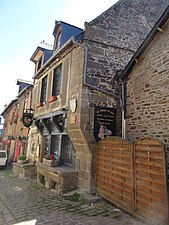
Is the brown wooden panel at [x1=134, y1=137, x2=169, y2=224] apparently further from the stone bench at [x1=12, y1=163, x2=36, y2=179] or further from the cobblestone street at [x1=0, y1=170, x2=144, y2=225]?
the stone bench at [x1=12, y1=163, x2=36, y2=179]

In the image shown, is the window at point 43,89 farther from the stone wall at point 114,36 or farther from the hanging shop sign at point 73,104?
the stone wall at point 114,36

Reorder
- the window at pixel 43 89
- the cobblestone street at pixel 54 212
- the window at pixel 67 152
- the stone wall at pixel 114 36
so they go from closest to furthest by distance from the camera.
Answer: the cobblestone street at pixel 54 212 < the stone wall at pixel 114 36 < the window at pixel 67 152 < the window at pixel 43 89

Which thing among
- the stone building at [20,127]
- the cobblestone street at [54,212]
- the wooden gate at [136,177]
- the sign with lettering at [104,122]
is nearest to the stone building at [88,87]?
the sign with lettering at [104,122]

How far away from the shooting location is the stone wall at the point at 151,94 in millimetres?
5445

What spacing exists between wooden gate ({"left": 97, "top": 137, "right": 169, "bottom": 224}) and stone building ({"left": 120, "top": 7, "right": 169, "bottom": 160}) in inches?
47.7

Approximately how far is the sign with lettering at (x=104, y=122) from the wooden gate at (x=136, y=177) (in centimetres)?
53

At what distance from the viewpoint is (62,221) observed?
420 cm

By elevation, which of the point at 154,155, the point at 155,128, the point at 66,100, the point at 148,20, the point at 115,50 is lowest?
the point at 154,155

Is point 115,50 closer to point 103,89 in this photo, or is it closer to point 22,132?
point 103,89

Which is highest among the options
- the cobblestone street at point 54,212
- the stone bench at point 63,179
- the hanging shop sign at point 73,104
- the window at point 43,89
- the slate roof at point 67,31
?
the slate roof at point 67,31

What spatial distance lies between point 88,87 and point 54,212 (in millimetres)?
3925

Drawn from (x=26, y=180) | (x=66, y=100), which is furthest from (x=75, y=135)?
Result: (x=26, y=180)

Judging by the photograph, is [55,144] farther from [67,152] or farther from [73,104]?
[73,104]

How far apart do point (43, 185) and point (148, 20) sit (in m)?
8.90
